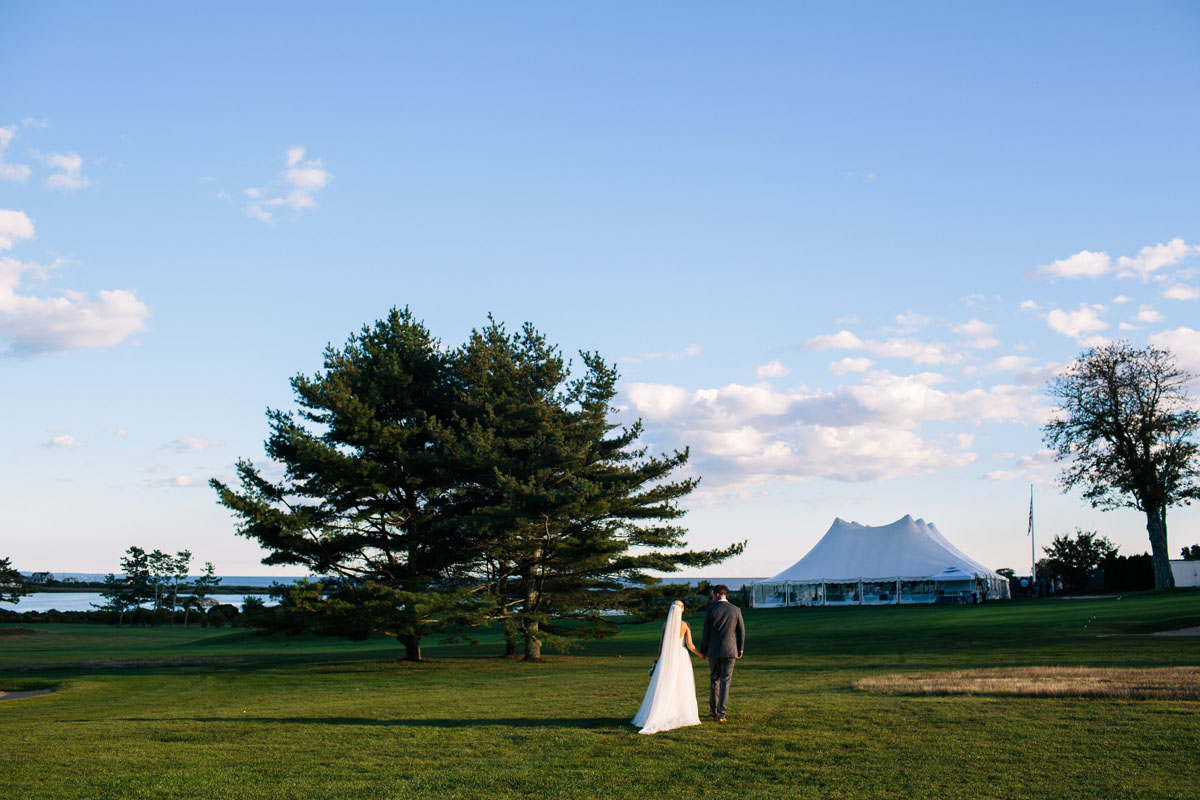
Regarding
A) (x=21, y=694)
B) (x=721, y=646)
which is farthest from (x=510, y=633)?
(x=721, y=646)

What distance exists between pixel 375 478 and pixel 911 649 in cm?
1645

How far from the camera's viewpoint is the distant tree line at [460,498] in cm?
2653

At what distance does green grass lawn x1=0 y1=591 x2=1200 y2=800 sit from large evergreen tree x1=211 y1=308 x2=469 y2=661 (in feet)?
12.4

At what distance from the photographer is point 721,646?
459 inches

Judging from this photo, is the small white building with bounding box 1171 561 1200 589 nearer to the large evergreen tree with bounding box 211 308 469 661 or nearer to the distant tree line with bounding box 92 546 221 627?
the large evergreen tree with bounding box 211 308 469 661

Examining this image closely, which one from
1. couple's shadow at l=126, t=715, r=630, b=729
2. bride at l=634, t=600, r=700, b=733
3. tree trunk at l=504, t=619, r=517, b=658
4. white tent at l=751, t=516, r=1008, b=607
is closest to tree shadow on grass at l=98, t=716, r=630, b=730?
couple's shadow at l=126, t=715, r=630, b=729

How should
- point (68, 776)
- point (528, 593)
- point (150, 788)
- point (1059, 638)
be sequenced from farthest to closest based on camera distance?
1. point (528, 593)
2. point (1059, 638)
3. point (68, 776)
4. point (150, 788)

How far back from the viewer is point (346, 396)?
89.5 feet

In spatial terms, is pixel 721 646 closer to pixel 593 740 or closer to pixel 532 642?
pixel 593 740

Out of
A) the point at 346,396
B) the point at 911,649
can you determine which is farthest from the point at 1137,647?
the point at 346,396

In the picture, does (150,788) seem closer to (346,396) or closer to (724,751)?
(724,751)

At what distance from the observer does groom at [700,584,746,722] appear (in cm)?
1166

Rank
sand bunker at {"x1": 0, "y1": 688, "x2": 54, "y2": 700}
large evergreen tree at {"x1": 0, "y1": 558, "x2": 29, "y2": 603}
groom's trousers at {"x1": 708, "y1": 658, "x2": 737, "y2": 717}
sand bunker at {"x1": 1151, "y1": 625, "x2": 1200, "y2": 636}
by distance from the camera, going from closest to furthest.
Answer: groom's trousers at {"x1": 708, "y1": 658, "x2": 737, "y2": 717}, sand bunker at {"x1": 0, "y1": 688, "x2": 54, "y2": 700}, sand bunker at {"x1": 1151, "y1": 625, "x2": 1200, "y2": 636}, large evergreen tree at {"x1": 0, "y1": 558, "x2": 29, "y2": 603}

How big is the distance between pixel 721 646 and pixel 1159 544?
1728 inches
